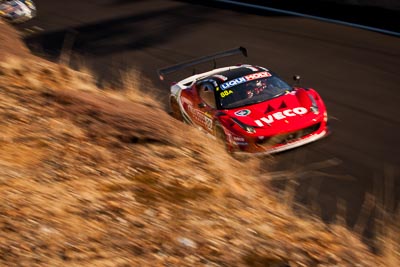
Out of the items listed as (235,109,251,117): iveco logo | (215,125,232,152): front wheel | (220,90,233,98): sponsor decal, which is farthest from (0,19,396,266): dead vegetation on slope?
(220,90,233,98): sponsor decal

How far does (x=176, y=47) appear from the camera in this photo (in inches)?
771

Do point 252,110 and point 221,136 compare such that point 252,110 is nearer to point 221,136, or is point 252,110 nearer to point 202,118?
point 221,136

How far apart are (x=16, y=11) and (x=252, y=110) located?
38.1 feet

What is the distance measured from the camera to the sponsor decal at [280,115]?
1168 cm

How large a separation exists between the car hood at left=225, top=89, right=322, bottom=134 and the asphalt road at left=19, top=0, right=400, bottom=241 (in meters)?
0.50

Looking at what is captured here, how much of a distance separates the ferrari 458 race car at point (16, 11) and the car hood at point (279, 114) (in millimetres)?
11014

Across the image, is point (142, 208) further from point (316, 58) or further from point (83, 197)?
point (316, 58)

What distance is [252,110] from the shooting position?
12062 mm

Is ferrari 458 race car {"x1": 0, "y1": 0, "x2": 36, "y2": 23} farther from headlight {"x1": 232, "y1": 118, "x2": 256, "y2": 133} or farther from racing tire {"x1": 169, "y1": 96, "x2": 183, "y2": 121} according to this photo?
headlight {"x1": 232, "y1": 118, "x2": 256, "y2": 133}

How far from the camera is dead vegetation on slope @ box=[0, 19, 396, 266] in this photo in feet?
17.7

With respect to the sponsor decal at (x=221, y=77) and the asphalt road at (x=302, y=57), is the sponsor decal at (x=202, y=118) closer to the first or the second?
the sponsor decal at (x=221, y=77)

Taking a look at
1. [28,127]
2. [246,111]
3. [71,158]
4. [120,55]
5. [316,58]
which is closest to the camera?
[71,158]

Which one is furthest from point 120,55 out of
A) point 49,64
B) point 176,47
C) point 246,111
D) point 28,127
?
point 28,127

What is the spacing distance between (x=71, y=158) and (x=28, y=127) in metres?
0.82
